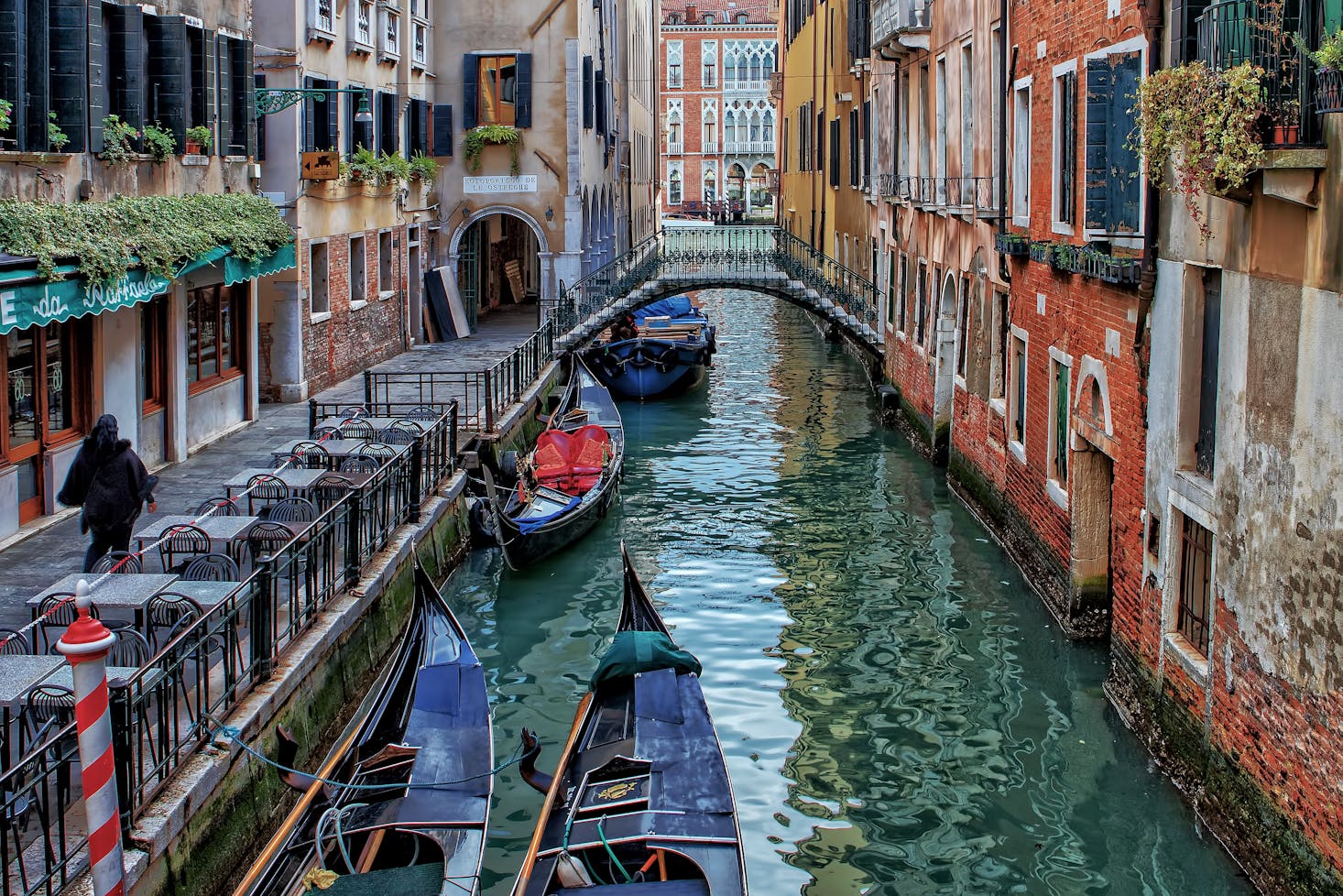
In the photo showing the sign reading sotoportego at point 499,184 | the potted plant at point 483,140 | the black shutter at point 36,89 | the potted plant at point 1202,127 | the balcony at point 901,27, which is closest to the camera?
the potted plant at point 1202,127

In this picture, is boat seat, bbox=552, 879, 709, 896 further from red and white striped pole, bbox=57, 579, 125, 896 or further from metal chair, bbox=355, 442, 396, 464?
metal chair, bbox=355, 442, 396, 464

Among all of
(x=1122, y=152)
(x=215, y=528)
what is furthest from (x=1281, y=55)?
(x=215, y=528)

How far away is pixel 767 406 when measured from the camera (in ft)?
80.4

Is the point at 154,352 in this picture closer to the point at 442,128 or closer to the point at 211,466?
the point at 211,466

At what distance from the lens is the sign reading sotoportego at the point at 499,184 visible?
25688 mm

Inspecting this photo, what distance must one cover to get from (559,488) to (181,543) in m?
6.31

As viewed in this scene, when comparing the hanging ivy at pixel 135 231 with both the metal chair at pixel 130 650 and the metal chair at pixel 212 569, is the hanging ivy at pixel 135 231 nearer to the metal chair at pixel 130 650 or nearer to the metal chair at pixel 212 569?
A: the metal chair at pixel 212 569

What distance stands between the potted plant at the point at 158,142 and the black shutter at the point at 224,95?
4.46ft

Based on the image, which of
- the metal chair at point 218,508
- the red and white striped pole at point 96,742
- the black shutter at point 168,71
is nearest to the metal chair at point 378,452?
the metal chair at point 218,508

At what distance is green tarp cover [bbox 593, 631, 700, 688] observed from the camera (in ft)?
28.8

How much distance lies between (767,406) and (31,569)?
1546 cm

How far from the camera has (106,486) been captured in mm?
9242

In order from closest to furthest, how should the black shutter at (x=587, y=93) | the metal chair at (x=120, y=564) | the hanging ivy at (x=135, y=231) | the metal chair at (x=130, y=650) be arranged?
1. the metal chair at (x=130, y=650)
2. the metal chair at (x=120, y=564)
3. the hanging ivy at (x=135, y=231)
4. the black shutter at (x=587, y=93)

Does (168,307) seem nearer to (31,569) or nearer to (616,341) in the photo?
(31,569)
